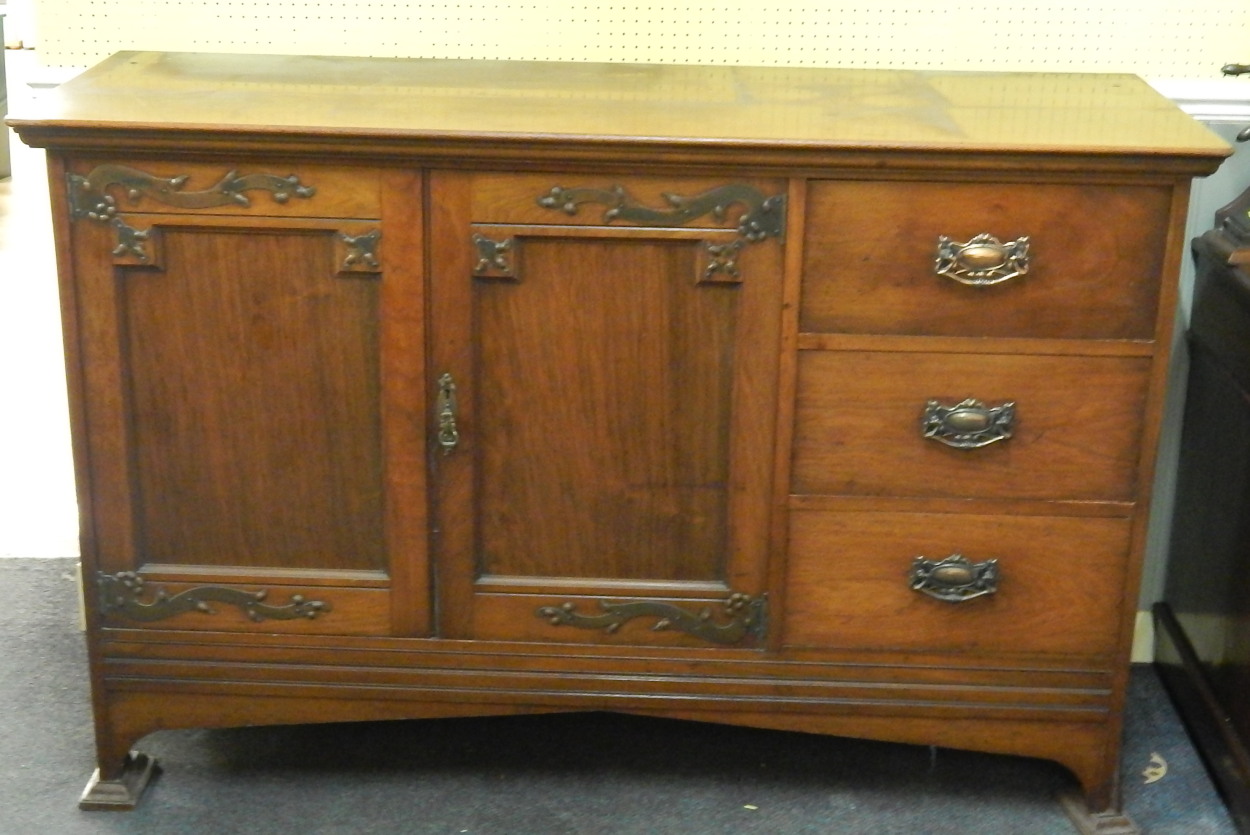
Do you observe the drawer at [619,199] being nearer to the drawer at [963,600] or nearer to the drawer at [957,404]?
the drawer at [957,404]

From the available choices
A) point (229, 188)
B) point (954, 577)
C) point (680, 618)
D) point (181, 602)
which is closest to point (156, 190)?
point (229, 188)

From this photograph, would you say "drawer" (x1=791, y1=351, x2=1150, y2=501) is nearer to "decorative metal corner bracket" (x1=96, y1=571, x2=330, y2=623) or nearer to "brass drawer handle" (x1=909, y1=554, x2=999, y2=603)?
"brass drawer handle" (x1=909, y1=554, x2=999, y2=603)

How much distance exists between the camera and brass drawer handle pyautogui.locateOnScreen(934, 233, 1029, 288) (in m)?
1.83

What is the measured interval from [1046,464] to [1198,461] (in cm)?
57

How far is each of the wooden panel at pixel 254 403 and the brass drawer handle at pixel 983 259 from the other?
0.69 metres

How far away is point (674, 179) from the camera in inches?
71.8

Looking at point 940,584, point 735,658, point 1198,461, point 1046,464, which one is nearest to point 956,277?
point 1046,464

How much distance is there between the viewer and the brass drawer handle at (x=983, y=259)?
6.02 ft

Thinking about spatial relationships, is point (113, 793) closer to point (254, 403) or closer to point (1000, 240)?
point (254, 403)

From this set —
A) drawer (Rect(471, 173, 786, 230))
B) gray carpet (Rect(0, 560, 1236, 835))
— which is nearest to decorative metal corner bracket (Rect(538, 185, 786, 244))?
drawer (Rect(471, 173, 786, 230))

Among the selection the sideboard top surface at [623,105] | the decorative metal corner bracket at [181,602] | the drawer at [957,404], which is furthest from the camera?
the decorative metal corner bracket at [181,602]

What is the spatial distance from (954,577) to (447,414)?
68 cm

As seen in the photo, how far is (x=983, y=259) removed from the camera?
1837 mm

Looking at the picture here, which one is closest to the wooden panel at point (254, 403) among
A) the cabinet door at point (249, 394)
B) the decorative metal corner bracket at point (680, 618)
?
the cabinet door at point (249, 394)
